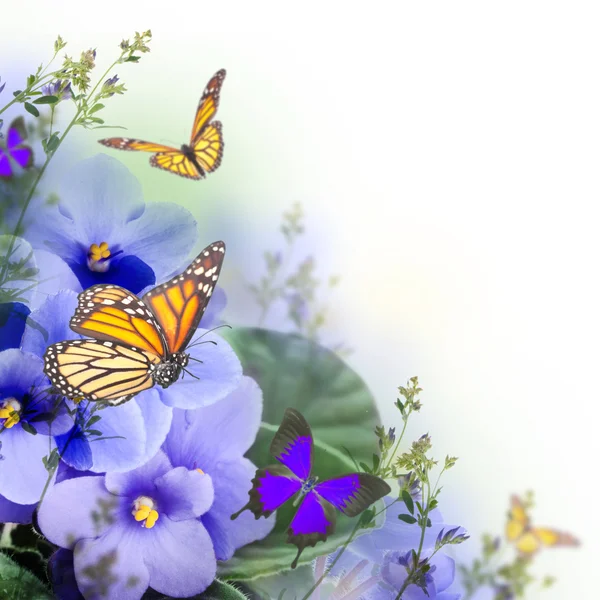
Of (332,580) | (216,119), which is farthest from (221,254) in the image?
(332,580)

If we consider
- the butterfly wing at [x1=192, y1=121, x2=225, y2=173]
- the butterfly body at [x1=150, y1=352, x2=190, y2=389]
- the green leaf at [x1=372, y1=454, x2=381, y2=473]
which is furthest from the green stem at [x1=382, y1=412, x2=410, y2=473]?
the butterfly wing at [x1=192, y1=121, x2=225, y2=173]

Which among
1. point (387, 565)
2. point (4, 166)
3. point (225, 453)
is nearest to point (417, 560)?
point (387, 565)

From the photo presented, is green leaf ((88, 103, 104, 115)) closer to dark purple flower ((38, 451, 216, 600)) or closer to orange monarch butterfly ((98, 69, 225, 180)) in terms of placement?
orange monarch butterfly ((98, 69, 225, 180))

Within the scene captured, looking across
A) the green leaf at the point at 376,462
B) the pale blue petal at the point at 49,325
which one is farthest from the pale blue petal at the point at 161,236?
the green leaf at the point at 376,462

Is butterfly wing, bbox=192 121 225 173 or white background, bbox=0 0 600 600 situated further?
butterfly wing, bbox=192 121 225 173

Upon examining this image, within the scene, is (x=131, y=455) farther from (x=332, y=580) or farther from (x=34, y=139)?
(x=34, y=139)

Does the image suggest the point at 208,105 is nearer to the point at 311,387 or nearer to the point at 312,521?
the point at 311,387

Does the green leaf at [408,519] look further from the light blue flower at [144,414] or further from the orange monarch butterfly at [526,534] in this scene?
the light blue flower at [144,414]
